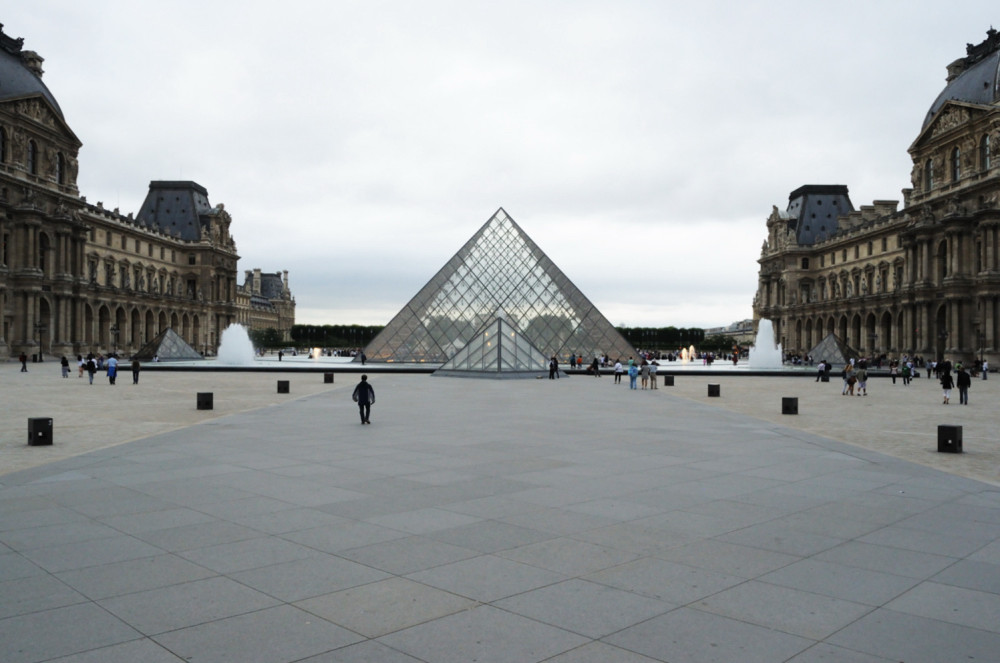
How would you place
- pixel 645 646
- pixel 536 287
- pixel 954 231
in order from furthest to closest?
pixel 954 231, pixel 536 287, pixel 645 646

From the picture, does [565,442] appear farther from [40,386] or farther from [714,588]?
[40,386]

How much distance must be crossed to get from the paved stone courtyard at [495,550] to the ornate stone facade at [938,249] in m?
40.3

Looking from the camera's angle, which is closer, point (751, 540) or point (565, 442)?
point (751, 540)

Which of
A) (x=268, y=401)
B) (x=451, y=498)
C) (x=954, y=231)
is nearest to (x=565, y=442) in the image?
(x=451, y=498)

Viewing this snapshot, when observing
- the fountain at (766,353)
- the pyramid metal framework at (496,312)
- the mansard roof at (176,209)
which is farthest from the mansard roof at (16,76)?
the fountain at (766,353)

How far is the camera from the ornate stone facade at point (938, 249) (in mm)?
43594

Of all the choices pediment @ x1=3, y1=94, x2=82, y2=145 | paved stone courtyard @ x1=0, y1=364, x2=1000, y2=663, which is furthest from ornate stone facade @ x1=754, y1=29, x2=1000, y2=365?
pediment @ x1=3, y1=94, x2=82, y2=145

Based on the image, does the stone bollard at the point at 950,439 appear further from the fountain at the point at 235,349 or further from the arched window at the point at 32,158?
the arched window at the point at 32,158

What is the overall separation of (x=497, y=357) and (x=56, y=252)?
38.9 meters

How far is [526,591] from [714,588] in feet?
3.62

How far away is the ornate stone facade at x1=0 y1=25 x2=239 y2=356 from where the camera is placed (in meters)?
47.8

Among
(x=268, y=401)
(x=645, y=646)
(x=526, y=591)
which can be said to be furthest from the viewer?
(x=268, y=401)

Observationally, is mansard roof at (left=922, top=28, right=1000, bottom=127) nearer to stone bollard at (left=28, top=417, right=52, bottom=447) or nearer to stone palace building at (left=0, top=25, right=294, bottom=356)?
stone bollard at (left=28, top=417, right=52, bottom=447)

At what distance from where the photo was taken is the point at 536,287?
38812mm
